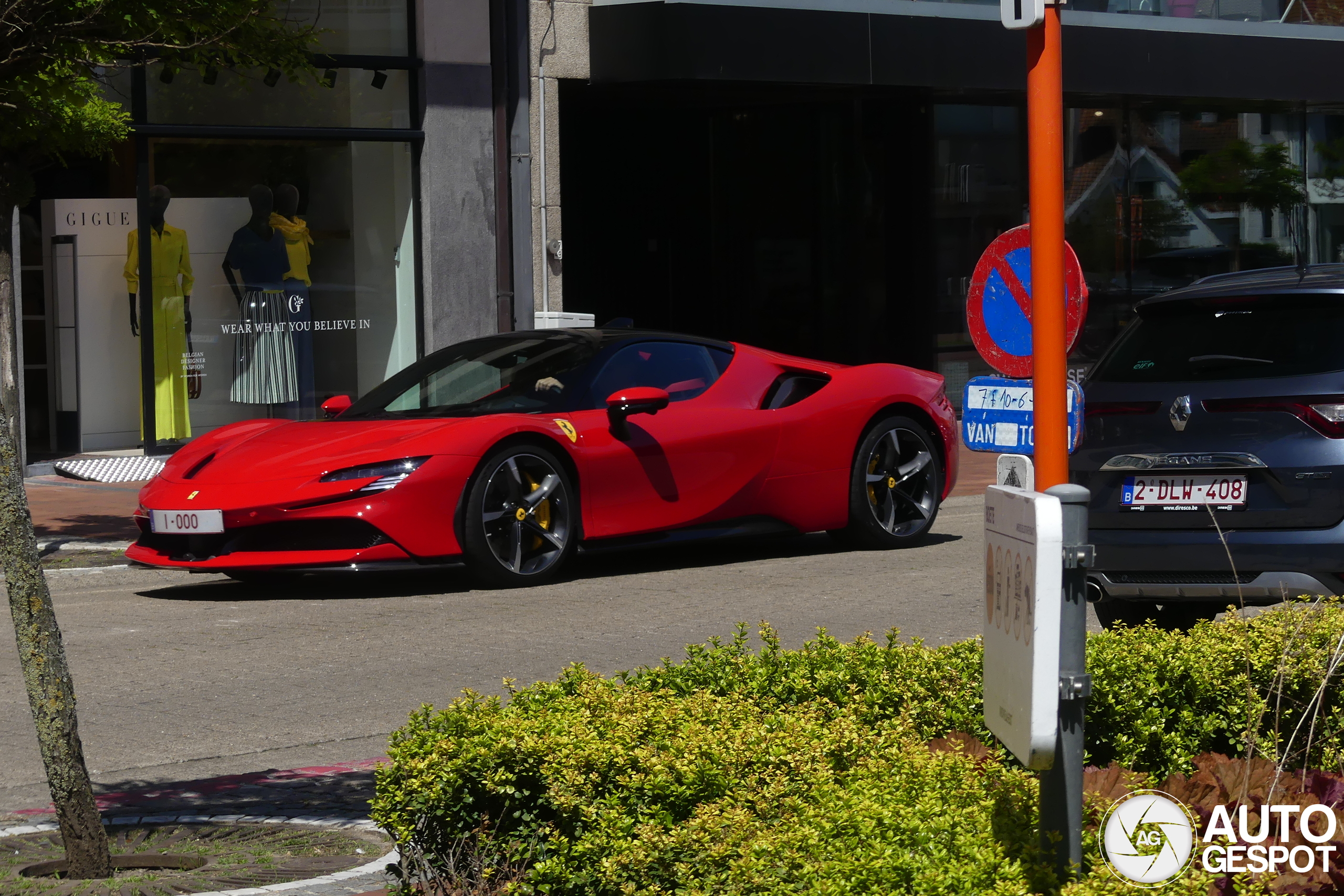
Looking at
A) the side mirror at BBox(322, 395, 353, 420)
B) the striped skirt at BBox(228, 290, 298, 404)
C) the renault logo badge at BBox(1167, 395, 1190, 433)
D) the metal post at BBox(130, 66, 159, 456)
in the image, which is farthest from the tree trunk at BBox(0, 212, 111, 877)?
the striped skirt at BBox(228, 290, 298, 404)

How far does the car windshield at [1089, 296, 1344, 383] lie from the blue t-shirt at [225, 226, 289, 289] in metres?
11.0

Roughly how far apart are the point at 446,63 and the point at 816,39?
12.7ft

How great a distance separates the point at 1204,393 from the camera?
6.81 meters

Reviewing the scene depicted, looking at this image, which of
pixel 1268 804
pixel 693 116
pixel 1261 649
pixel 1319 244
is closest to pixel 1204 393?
pixel 1261 649

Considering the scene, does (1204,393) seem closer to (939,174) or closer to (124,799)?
(124,799)

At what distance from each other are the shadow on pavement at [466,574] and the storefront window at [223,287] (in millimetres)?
6632

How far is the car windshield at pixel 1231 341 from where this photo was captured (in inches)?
266

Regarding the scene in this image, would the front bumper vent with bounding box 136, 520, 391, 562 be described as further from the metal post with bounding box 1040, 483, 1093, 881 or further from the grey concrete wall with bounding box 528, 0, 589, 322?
the grey concrete wall with bounding box 528, 0, 589, 322

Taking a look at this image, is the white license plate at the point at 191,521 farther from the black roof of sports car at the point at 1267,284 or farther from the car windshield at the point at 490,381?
the black roof of sports car at the point at 1267,284

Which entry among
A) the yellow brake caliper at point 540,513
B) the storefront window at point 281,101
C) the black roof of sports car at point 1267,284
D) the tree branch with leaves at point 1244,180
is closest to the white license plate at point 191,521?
the yellow brake caliper at point 540,513

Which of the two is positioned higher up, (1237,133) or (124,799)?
(1237,133)

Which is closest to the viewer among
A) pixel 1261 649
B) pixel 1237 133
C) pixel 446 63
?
pixel 1261 649

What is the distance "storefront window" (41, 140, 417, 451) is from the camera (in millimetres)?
16141

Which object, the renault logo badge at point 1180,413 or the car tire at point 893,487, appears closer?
the renault logo badge at point 1180,413
